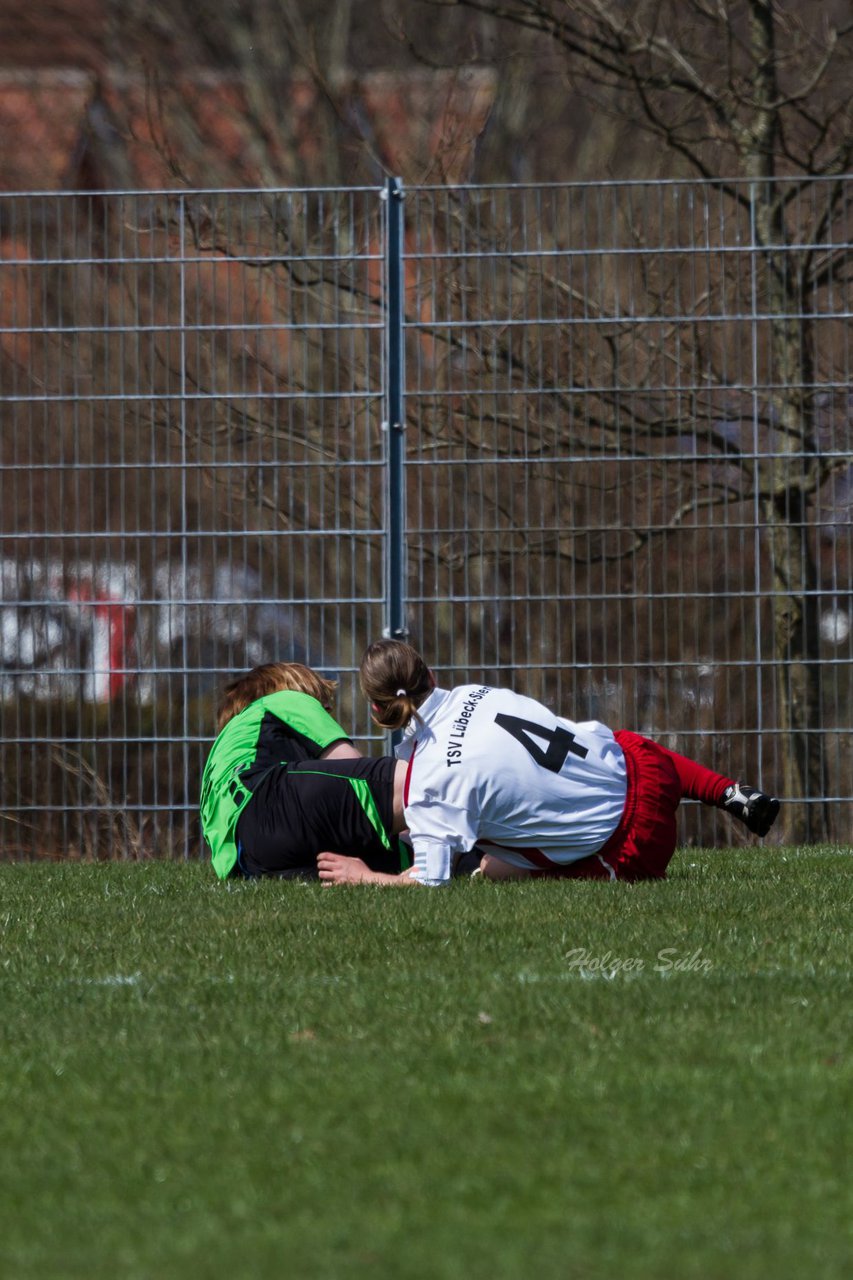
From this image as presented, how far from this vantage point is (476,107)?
43.8 ft

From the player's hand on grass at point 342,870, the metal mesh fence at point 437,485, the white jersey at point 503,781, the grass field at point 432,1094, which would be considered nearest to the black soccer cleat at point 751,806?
the white jersey at point 503,781

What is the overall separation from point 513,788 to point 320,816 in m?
0.81

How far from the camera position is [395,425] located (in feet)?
26.0

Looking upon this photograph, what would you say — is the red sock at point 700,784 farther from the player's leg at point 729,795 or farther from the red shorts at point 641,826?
the red shorts at point 641,826

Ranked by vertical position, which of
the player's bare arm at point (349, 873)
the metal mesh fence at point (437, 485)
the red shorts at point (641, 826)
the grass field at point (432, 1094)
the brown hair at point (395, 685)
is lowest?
the grass field at point (432, 1094)

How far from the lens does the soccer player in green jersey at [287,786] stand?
6148mm

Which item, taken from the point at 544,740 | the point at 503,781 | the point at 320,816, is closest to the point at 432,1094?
the point at 503,781

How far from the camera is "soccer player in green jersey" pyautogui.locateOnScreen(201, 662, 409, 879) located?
6.15 metres

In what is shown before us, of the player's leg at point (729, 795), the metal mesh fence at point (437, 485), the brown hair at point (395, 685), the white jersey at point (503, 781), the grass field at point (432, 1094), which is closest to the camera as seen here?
the grass field at point (432, 1094)

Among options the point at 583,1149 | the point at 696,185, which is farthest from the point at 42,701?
the point at 583,1149

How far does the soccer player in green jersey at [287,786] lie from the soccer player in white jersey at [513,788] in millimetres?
112

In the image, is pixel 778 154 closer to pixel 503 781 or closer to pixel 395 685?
pixel 395 685

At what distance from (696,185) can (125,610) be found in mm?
3304

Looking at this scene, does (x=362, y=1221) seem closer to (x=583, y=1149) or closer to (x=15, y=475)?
(x=583, y=1149)
